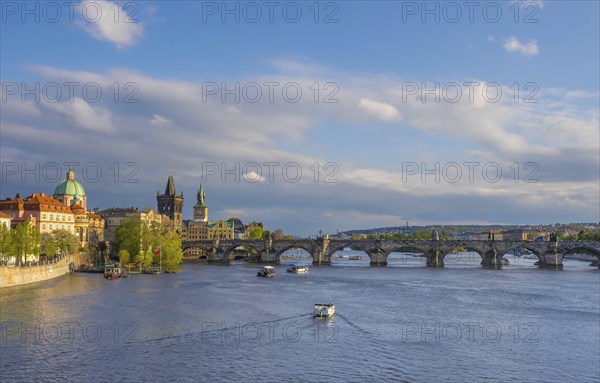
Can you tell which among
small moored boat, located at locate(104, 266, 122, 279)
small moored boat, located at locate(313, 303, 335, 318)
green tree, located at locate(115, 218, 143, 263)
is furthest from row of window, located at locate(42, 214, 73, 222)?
small moored boat, located at locate(313, 303, 335, 318)

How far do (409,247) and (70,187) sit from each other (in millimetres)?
86634

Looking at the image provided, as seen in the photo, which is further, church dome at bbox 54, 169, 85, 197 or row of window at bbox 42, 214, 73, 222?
church dome at bbox 54, 169, 85, 197

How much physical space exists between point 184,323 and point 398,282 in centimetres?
5610

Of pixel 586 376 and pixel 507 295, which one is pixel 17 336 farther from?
pixel 507 295

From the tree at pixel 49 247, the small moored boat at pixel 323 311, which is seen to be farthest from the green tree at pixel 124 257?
the small moored boat at pixel 323 311

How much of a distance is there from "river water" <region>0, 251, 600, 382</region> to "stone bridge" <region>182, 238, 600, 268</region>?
7343 centimetres

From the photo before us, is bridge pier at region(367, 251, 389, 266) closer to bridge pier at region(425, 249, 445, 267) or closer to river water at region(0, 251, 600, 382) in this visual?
bridge pier at region(425, 249, 445, 267)

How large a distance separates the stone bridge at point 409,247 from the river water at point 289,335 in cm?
7343

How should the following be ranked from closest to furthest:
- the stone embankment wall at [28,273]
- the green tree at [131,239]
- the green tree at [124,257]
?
the stone embankment wall at [28,273] < the green tree at [124,257] < the green tree at [131,239]

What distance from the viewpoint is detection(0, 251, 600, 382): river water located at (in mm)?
40625

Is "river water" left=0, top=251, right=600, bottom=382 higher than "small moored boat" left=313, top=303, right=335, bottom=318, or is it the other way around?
"small moored boat" left=313, top=303, right=335, bottom=318

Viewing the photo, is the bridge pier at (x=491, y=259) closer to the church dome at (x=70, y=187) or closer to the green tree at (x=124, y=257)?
the green tree at (x=124, y=257)

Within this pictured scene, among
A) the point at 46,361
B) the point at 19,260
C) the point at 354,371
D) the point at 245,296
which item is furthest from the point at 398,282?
the point at 46,361

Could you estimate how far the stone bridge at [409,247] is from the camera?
157375 mm
